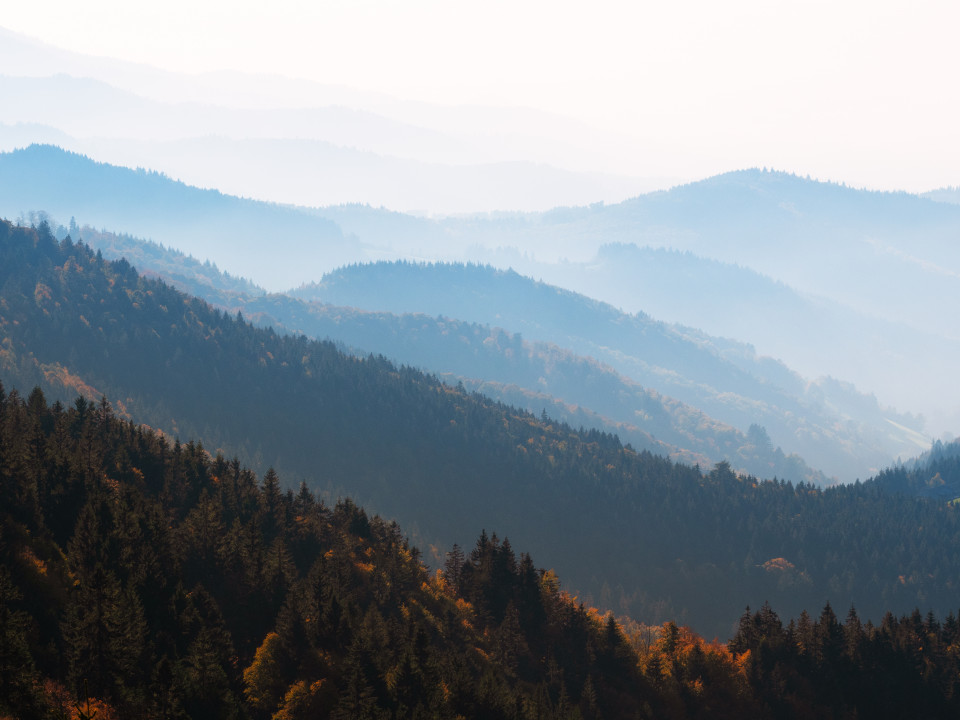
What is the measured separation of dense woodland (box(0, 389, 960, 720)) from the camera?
71625 mm

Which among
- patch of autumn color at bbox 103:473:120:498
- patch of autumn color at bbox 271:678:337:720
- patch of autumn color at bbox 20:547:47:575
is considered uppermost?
patch of autumn color at bbox 103:473:120:498

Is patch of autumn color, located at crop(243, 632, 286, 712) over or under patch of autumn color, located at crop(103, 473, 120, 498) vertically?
under

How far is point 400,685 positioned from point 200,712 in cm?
2119

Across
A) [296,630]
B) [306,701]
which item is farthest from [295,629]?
[306,701]

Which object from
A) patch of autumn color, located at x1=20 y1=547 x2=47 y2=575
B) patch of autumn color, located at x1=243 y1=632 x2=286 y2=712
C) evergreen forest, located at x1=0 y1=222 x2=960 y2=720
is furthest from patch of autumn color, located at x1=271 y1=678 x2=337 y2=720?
patch of autumn color, located at x1=20 y1=547 x2=47 y2=575

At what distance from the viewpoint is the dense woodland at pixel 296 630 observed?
71.6 m

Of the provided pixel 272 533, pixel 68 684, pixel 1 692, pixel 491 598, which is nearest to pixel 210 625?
pixel 68 684

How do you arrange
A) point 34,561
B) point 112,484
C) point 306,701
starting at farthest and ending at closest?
point 112,484 → point 34,561 → point 306,701

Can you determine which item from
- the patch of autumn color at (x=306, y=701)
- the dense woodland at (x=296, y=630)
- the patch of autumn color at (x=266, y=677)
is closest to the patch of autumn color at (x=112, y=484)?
the dense woodland at (x=296, y=630)

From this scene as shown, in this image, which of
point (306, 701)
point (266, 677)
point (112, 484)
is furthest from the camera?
point (112, 484)

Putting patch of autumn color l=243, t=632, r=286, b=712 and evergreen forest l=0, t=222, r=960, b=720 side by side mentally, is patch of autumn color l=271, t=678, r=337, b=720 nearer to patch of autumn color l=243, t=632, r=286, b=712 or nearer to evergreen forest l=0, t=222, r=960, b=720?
evergreen forest l=0, t=222, r=960, b=720

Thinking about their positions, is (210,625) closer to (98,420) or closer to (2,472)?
(2,472)

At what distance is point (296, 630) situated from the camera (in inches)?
3423

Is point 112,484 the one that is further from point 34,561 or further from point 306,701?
point 306,701
